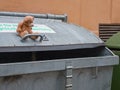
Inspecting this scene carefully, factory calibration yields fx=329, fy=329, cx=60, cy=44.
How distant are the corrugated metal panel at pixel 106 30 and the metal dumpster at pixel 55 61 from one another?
7.13ft

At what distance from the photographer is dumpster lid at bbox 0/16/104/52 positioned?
2472 millimetres

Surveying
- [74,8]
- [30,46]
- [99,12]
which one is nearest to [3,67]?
[30,46]

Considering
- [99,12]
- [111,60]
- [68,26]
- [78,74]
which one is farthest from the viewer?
[99,12]

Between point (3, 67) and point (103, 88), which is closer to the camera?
point (3, 67)

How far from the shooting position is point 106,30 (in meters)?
5.31

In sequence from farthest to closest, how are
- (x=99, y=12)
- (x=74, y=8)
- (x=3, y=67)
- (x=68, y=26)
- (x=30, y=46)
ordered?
(x=99, y=12) < (x=74, y=8) < (x=68, y=26) < (x=30, y=46) < (x=3, y=67)

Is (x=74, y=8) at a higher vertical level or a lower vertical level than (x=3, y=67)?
higher

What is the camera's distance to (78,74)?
2689 millimetres

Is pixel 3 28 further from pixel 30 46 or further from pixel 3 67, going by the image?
pixel 3 67

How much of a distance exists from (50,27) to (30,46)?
50 centimetres

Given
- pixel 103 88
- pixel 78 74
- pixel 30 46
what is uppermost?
pixel 30 46

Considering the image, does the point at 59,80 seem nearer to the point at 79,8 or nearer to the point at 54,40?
the point at 54,40

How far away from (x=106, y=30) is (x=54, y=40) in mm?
2711

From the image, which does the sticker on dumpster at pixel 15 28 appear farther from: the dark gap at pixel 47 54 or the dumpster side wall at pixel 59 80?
the dumpster side wall at pixel 59 80
